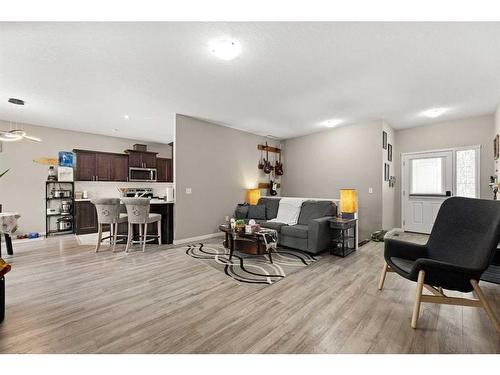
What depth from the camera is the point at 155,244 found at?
429 cm

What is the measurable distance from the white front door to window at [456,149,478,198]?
0.39 ft

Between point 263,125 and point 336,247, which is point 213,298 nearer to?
point 336,247

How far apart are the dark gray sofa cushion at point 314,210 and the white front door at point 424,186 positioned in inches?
113

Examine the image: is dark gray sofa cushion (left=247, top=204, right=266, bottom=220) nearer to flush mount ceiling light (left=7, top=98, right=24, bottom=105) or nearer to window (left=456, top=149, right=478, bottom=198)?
window (left=456, top=149, right=478, bottom=198)

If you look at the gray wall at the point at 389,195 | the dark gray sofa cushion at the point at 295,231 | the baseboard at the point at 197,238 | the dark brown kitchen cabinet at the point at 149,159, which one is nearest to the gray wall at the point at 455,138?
the gray wall at the point at 389,195

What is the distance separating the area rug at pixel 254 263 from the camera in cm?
271

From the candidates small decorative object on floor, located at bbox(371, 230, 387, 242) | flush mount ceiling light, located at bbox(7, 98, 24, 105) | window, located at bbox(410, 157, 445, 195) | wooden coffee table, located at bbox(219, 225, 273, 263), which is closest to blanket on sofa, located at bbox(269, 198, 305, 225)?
wooden coffee table, located at bbox(219, 225, 273, 263)

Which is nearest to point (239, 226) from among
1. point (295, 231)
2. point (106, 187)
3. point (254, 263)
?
point (254, 263)

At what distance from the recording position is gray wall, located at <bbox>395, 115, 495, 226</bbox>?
445 centimetres

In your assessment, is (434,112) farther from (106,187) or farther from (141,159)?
(106,187)

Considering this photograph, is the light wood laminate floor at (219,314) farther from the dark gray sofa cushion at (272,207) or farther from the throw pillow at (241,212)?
the throw pillow at (241,212)

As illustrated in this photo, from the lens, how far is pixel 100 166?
584 centimetres

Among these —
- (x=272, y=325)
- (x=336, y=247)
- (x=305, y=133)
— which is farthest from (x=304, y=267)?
(x=305, y=133)

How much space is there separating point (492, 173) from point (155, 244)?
6.99 m
